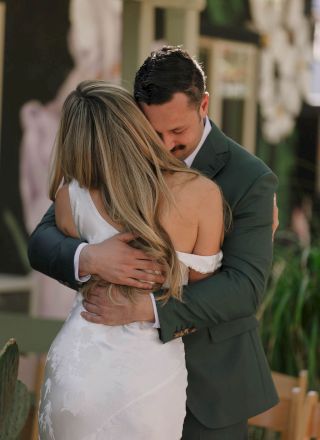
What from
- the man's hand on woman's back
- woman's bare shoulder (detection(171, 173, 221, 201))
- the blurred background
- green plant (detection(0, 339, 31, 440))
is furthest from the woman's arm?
the blurred background

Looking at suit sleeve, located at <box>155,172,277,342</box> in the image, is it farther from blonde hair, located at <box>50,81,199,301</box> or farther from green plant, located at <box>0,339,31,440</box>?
green plant, located at <box>0,339,31,440</box>

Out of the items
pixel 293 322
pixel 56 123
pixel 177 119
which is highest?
pixel 177 119

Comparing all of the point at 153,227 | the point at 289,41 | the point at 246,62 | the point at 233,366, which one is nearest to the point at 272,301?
the point at 233,366

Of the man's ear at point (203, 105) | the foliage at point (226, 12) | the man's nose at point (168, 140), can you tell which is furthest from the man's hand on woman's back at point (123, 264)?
the foliage at point (226, 12)

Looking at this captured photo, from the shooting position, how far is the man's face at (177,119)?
2545 millimetres

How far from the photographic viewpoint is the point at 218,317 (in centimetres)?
254

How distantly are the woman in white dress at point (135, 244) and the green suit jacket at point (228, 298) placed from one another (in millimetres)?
57

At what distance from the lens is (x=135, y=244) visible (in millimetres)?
2504

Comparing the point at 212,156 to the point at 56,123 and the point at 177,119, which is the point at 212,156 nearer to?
the point at 177,119

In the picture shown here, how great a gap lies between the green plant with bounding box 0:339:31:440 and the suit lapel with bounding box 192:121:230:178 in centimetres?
72

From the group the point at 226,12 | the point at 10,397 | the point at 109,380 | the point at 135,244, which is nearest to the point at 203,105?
the point at 135,244

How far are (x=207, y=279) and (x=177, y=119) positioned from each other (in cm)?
39

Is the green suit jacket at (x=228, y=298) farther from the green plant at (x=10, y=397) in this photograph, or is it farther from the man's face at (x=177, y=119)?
the green plant at (x=10, y=397)

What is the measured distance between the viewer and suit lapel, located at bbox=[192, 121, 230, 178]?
8.84ft
